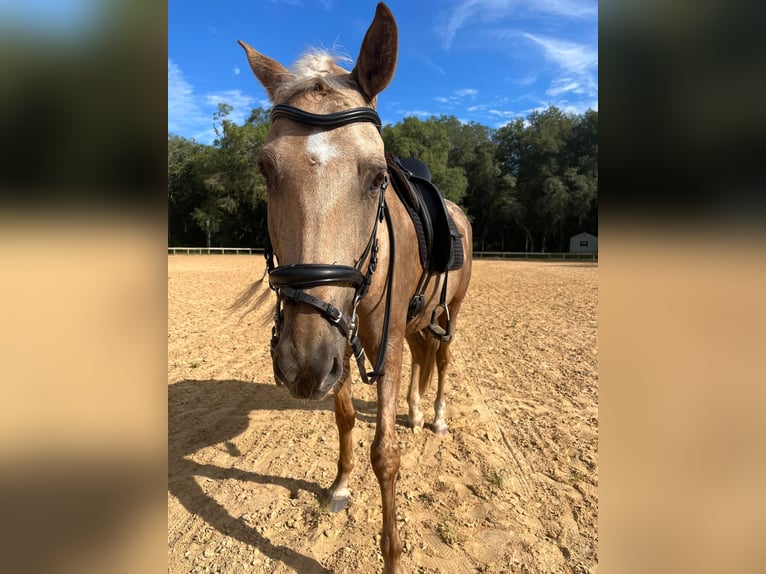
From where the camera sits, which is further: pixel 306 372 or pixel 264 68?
pixel 264 68

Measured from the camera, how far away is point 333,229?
1755 millimetres

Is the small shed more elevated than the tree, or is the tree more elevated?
the tree

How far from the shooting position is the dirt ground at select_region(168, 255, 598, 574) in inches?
102

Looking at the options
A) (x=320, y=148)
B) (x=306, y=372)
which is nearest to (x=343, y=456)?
(x=306, y=372)

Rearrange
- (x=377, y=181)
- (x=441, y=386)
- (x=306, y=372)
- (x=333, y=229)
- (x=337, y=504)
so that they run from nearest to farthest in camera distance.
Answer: (x=306, y=372)
(x=333, y=229)
(x=377, y=181)
(x=337, y=504)
(x=441, y=386)

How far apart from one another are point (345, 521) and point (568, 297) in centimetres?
1259

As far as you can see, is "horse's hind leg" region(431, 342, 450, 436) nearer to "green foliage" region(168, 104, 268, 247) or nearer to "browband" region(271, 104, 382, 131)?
"browband" region(271, 104, 382, 131)

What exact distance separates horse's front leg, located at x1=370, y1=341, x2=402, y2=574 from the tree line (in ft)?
121

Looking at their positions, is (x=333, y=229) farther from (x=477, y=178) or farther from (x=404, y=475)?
(x=477, y=178)

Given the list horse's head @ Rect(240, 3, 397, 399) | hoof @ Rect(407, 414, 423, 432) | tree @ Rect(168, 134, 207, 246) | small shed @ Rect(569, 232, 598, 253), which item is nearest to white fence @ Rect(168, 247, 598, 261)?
small shed @ Rect(569, 232, 598, 253)

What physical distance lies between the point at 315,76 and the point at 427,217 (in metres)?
1.27

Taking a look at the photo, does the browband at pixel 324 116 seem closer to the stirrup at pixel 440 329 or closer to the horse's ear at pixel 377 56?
the horse's ear at pixel 377 56

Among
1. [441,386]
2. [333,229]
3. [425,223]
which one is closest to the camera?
[333,229]
